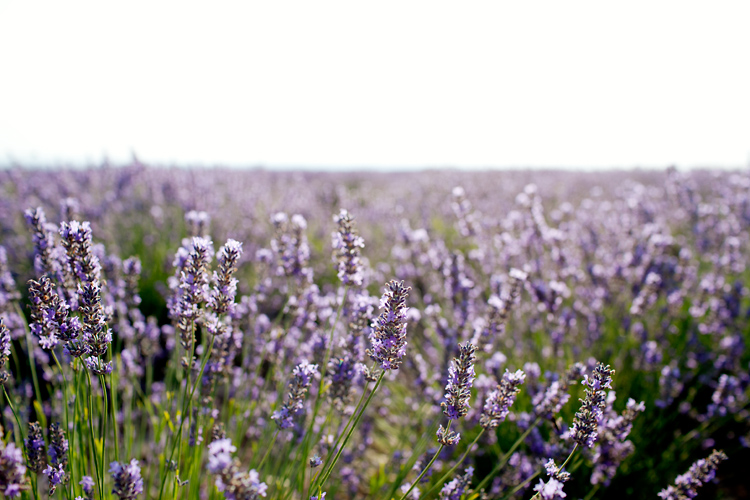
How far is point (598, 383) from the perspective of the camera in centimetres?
120

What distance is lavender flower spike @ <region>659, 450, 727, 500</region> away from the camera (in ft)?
4.71

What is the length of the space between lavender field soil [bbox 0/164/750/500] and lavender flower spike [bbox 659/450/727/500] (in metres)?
0.01

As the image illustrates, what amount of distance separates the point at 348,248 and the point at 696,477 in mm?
1491

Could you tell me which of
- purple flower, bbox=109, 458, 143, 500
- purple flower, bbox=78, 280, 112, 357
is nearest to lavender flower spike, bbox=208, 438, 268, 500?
purple flower, bbox=109, 458, 143, 500

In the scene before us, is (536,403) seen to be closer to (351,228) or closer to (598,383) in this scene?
(598,383)

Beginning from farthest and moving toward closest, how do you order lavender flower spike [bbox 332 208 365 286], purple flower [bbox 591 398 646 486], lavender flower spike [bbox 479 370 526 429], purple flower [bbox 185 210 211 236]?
1. purple flower [bbox 185 210 211 236]
2. purple flower [bbox 591 398 646 486]
3. lavender flower spike [bbox 332 208 365 286]
4. lavender flower spike [bbox 479 370 526 429]

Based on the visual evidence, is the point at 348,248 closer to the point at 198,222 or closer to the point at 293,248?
the point at 293,248

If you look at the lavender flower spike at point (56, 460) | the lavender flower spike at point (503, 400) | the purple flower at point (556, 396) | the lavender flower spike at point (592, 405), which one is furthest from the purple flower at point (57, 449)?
the purple flower at point (556, 396)

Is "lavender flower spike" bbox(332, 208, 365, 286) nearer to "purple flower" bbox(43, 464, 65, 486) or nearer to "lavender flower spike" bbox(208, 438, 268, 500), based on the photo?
"lavender flower spike" bbox(208, 438, 268, 500)

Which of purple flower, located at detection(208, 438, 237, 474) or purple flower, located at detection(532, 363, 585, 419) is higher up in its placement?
purple flower, located at detection(208, 438, 237, 474)

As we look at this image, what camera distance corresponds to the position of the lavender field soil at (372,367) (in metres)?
1.29

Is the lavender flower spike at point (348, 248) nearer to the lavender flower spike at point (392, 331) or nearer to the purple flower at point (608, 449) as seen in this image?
the lavender flower spike at point (392, 331)

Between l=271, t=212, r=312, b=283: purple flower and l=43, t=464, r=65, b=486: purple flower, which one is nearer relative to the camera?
l=43, t=464, r=65, b=486: purple flower

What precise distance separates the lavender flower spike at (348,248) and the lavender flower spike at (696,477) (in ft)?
4.49
